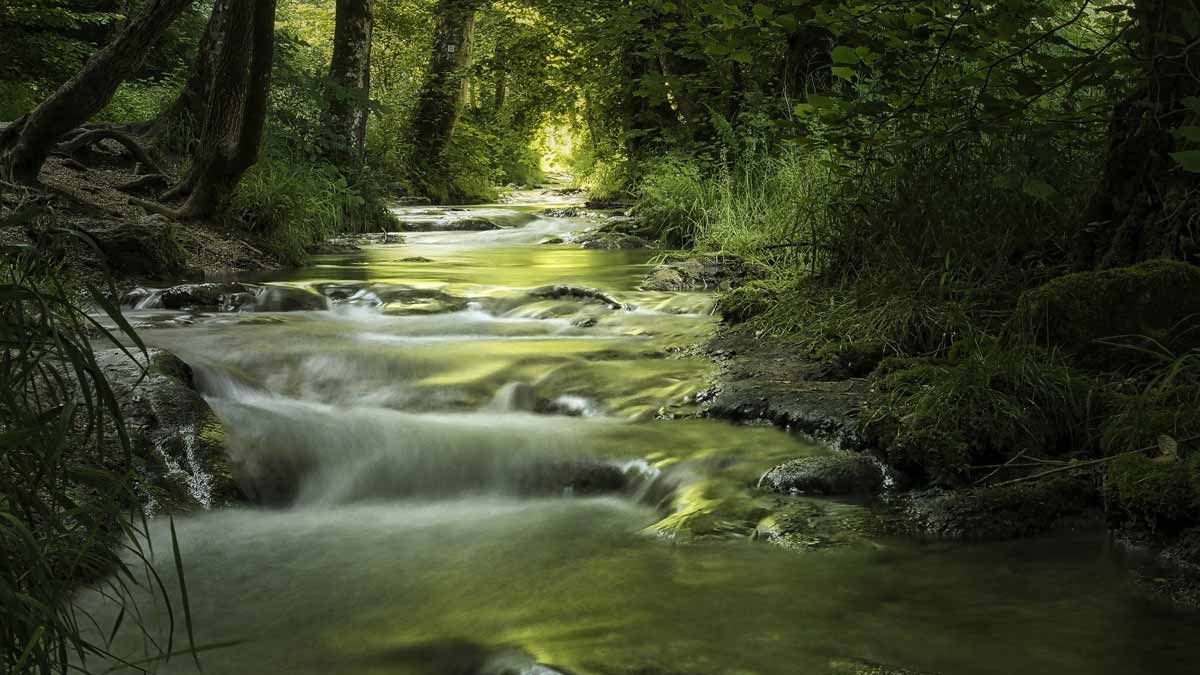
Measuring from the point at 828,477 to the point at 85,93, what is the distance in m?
6.95

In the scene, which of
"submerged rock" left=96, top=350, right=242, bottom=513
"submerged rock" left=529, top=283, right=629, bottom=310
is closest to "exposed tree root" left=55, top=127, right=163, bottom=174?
"submerged rock" left=529, top=283, right=629, bottom=310

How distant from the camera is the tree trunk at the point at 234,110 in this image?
362 inches

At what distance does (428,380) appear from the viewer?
5520 mm

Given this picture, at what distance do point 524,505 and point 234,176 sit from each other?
7023 millimetres

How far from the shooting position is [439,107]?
21078mm

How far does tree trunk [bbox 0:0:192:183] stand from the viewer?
7719 mm

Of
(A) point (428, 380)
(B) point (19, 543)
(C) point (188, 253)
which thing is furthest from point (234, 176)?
(B) point (19, 543)

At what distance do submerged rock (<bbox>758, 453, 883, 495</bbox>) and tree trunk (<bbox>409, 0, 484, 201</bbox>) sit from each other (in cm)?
1780

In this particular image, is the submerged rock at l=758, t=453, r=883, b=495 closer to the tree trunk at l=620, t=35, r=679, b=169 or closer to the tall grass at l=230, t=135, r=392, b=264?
the tall grass at l=230, t=135, r=392, b=264

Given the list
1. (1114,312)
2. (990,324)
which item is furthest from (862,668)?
(990,324)

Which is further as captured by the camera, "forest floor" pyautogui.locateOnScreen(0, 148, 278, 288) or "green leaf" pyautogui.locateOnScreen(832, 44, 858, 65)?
"forest floor" pyautogui.locateOnScreen(0, 148, 278, 288)

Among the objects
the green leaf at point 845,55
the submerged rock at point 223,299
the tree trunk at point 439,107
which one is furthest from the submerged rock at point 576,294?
the tree trunk at point 439,107

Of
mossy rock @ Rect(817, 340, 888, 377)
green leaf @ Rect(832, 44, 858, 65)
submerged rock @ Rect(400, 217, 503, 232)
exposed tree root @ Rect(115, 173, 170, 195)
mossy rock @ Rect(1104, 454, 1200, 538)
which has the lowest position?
mossy rock @ Rect(1104, 454, 1200, 538)

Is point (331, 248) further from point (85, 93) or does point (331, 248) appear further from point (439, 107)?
point (439, 107)
